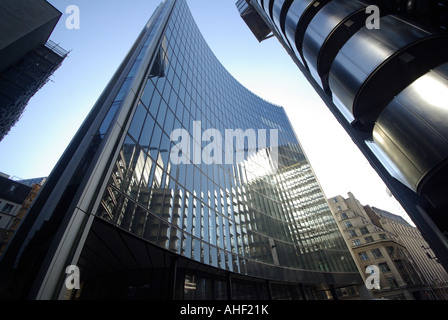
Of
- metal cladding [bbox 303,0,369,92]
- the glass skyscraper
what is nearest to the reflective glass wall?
the glass skyscraper

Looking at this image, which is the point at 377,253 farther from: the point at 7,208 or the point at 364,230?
the point at 7,208

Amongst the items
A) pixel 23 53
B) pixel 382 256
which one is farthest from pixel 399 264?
pixel 23 53

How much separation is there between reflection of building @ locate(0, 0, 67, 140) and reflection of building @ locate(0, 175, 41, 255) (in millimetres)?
16203

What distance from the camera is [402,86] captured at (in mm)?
5246

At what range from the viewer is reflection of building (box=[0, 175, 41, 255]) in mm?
31406

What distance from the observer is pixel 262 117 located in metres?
39.4

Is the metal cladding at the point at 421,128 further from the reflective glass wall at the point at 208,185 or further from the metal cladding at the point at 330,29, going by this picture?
the reflective glass wall at the point at 208,185

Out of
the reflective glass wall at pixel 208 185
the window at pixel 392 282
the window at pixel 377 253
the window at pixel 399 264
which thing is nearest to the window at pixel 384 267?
the window at pixel 377 253

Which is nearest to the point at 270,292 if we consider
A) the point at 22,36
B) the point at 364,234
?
the point at 22,36

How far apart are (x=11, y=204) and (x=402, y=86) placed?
5119 cm

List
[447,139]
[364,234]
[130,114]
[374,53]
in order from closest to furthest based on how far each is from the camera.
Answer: [447,139]
[374,53]
[130,114]
[364,234]

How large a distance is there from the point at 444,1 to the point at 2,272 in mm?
13691

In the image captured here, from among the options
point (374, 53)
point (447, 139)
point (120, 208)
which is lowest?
point (447, 139)
